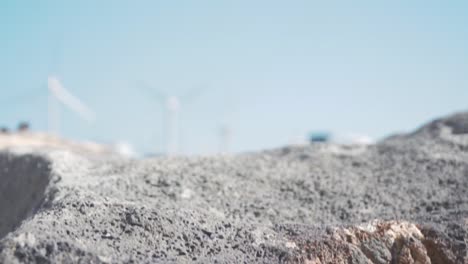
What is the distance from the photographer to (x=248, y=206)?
4.71 meters

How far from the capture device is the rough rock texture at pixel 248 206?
10.5 ft

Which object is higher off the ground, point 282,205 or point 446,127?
point 446,127

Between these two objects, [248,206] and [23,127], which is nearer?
[248,206]

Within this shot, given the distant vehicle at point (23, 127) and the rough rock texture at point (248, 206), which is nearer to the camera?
the rough rock texture at point (248, 206)

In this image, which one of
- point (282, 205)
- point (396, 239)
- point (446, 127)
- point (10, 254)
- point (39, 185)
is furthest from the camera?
point (446, 127)

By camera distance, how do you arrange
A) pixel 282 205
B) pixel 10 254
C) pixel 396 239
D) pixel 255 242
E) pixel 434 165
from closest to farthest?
pixel 10 254, pixel 255 242, pixel 396 239, pixel 282 205, pixel 434 165

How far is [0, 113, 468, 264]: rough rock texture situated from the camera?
10.5 ft

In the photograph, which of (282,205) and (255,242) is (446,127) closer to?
(282,205)

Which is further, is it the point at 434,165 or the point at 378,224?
the point at 434,165

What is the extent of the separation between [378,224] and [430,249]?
18.4 inches

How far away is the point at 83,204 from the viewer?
3.58 metres

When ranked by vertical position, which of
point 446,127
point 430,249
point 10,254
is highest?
point 446,127

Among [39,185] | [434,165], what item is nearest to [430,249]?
[434,165]

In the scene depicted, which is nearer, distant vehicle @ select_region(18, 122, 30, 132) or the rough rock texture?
the rough rock texture
